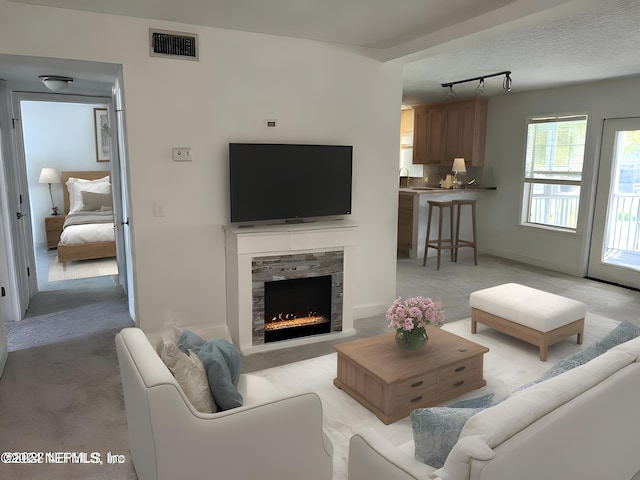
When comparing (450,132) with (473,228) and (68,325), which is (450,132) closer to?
(473,228)

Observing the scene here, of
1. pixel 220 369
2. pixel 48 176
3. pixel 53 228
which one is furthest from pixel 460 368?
pixel 48 176

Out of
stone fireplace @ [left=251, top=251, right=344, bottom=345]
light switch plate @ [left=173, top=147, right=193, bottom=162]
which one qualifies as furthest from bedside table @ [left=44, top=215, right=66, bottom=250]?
stone fireplace @ [left=251, top=251, right=344, bottom=345]

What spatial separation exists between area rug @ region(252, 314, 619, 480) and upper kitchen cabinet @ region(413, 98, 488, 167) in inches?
145

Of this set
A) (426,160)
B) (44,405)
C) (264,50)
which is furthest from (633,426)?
(426,160)

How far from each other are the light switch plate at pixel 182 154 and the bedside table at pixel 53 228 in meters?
4.99

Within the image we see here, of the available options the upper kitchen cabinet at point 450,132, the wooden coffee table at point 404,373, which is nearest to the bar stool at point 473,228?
the upper kitchen cabinet at point 450,132

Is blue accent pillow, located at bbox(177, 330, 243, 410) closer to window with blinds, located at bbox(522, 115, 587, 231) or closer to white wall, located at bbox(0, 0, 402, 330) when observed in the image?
white wall, located at bbox(0, 0, 402, 330)

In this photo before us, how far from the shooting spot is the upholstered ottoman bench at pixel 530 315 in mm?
3617

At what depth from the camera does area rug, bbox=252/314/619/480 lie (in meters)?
2.66

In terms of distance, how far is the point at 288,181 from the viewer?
12.9 ft

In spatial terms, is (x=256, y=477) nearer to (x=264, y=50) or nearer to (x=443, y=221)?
(x=264, y=50)

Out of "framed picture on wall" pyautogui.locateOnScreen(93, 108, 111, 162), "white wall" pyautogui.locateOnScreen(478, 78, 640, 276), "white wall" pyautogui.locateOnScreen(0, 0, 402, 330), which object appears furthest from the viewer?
"framed picture on wall" pyautogui.locateOnScreen(93, 108, 111, 162)

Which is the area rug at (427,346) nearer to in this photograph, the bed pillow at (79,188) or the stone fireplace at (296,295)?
the stone fireplace at (296,295)

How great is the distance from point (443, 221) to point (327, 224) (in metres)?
3.77
